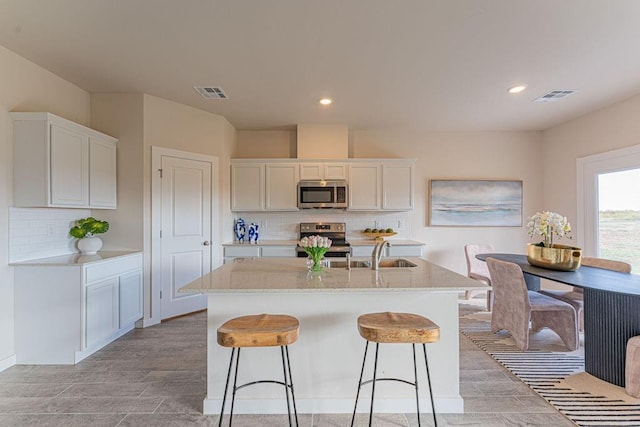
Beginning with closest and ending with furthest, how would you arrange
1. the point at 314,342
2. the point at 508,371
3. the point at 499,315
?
the point at 314,342 < the point at 508,371 < the point at 499,315

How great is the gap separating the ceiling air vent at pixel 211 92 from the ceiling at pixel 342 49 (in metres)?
0.10

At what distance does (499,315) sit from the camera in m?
3.25

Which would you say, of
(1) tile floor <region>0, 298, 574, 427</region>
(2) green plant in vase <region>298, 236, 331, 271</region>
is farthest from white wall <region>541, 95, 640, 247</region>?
(2) green plant in vase <region>298, 236, 331, 271</region>

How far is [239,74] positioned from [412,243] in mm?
3091

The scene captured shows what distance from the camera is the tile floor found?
6.54 feet

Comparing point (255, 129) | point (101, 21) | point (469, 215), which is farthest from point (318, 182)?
point (101, 21)

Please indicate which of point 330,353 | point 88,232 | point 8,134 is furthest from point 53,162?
point 330,353

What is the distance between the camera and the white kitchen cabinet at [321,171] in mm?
4641

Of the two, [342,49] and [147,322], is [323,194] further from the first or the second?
[147,322]

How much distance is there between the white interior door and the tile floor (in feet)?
3.04

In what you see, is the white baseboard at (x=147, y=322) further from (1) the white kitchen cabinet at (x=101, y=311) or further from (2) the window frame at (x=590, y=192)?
(2) the window frame at (x=590, y=192)

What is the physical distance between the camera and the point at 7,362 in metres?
2.62

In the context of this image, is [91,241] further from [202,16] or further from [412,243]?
[412,243]

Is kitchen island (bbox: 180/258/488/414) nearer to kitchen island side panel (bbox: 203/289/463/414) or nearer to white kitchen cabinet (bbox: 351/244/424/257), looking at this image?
kitchen island side panel (bbox: 203/289/463/414)
